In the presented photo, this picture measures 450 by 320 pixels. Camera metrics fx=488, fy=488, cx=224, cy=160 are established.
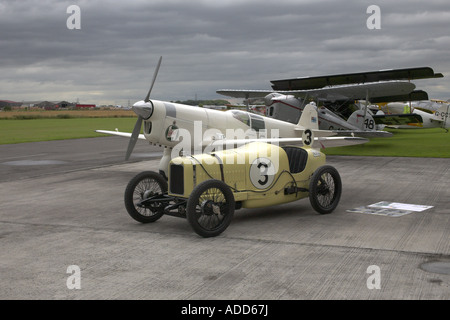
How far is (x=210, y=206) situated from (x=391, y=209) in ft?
12.3

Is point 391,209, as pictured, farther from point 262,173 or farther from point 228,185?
point 228,185

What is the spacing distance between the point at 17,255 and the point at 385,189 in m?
7.87

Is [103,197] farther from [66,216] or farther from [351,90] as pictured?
[351,90]

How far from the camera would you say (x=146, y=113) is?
1105cm

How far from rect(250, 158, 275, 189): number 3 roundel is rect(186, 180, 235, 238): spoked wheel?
89cm

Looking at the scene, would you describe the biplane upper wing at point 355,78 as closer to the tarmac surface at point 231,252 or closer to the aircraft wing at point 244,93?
the aircraft wing at point 244,93

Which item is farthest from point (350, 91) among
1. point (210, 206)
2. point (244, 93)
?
point (210, 206)

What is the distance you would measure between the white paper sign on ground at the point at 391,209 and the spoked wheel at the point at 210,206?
277 cm

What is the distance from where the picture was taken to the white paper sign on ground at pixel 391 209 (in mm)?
8352

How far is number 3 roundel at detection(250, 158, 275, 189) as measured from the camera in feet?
25.3

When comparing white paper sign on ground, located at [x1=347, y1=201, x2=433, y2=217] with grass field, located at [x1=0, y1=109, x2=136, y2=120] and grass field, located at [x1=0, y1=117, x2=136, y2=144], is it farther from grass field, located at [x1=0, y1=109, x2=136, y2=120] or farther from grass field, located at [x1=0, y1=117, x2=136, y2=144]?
grass field, located at [x1=0, y1=109, x2=136, y2=120]

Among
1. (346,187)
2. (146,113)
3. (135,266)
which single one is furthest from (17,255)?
(346,187)
